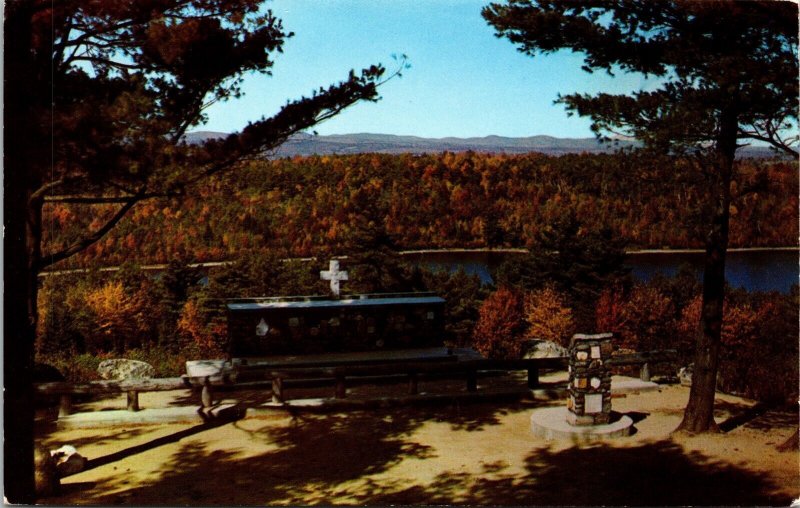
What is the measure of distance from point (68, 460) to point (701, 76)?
22.1 feet

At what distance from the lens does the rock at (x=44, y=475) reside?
640 centimetres

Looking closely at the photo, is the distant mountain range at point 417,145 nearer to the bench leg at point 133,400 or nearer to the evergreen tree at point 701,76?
the evergreen tree at point 701,76

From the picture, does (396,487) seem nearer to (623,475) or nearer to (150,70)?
(623,475)

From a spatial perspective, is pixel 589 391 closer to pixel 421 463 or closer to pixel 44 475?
pixel 421 463

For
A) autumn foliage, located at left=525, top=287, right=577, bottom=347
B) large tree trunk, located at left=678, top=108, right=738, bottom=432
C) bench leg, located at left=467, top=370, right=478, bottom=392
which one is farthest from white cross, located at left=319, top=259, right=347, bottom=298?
large tree trunk, located at left=678, top=108, right=738, bottom=432

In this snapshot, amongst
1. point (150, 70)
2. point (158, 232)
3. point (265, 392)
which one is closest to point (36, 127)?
point (150, 70)

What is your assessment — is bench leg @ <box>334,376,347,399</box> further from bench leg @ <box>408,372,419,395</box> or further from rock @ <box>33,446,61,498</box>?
rock @ <box>33,446,61,498</box>

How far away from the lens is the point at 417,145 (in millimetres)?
8695

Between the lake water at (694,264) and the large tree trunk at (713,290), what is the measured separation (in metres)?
0.69

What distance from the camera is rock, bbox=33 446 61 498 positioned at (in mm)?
6398

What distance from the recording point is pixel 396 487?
6727mm

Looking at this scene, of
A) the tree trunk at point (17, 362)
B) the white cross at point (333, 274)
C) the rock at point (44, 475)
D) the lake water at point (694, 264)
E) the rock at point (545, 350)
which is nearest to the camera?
the tree trunk at point (17, 362)

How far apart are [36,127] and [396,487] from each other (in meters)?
4.24

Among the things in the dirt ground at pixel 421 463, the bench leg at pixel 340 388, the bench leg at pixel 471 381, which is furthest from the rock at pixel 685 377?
the bench leg at pixel 340 388
